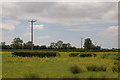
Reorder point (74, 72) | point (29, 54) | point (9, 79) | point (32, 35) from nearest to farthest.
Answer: point (9, 79) → point (74, 72) → point (29, 54) → point (32, 35)

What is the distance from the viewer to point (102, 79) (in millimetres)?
9305

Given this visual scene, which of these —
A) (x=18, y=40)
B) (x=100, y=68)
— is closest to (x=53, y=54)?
(x=100, y=68)

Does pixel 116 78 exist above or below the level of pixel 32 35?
below

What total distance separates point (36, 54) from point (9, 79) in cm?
2413

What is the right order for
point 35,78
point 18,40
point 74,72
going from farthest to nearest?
point 18,40 → point 74,72 → point 35,78

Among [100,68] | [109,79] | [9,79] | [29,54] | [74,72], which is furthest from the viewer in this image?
[29,54]

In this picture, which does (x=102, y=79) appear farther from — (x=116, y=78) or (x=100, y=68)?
(x=100, y=68)

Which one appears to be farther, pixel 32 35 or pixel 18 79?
pixel 32 35

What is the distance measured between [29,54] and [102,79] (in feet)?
85.2

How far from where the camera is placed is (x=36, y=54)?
34.5m

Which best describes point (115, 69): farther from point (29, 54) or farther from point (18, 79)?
point (29, 54)

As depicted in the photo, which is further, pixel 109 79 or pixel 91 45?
pixel 91 45

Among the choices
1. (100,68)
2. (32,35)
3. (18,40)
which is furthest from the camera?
(18,40)

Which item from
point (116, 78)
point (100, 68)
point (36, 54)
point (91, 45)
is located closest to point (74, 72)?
point (100, 68)
